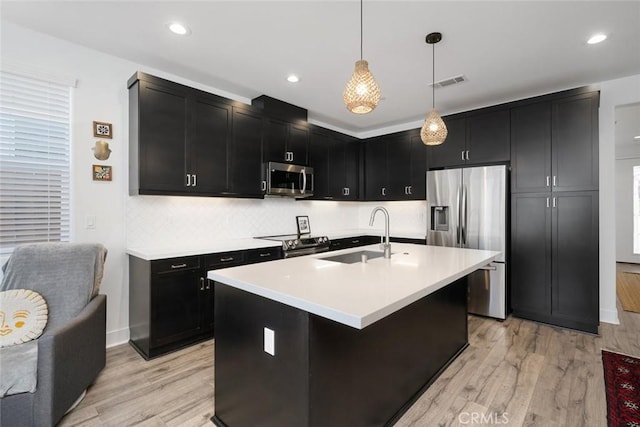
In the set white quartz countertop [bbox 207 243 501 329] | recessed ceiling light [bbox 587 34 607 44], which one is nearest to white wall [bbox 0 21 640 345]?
recessed ceiling light [bbox 587 34 607 44]

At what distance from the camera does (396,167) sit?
4887mm

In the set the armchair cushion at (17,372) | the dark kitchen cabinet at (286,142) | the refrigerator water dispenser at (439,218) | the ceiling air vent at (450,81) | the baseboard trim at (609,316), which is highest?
the ceiling air vent at (450,81)

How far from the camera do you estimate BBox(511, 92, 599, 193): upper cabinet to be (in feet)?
10.6

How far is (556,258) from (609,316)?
3.04 feet

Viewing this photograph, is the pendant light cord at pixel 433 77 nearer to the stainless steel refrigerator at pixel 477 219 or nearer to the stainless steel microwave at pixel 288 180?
the stainless steel refrigerator at pixel 477 219

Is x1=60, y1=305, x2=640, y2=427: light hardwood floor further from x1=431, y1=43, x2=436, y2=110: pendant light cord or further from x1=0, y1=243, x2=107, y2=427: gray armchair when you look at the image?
x1=431, y1=43, x2=436, y2=110: pendant light cord

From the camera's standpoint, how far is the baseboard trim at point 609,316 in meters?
3.41

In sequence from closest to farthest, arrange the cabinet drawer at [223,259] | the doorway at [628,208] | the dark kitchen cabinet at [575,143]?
the cabinet drawer at [223,259] < the dark kitchen cabinet at [575,143] < the doorway at [628,208]

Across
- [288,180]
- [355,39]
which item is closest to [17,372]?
[288,180]

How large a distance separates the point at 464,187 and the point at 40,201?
4.39 metres

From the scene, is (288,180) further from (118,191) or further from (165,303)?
(165,303)

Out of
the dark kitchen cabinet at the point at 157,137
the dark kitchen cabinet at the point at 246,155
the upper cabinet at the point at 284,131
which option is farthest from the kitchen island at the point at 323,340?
the upper cabinet at the point at 284,131

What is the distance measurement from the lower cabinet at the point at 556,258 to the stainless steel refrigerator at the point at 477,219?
0.76 feet

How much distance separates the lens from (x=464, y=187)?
383 centimetres
